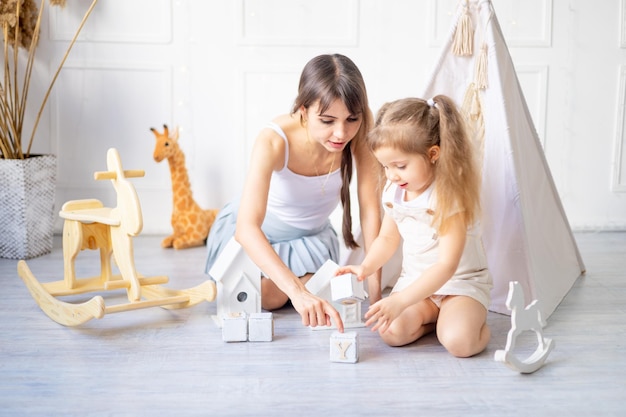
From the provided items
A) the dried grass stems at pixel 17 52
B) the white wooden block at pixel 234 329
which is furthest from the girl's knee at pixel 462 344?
the dried grass stems at pixel 17 52

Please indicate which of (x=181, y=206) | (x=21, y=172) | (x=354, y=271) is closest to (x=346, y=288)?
(x=354, y=271)

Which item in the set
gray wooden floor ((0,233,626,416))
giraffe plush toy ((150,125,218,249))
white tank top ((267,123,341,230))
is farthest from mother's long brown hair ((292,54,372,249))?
giraffe plush toy ((150,125,218,249))

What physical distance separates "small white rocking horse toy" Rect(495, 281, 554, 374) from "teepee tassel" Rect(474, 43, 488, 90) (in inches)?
28.2

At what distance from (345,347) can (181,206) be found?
1.60 metres

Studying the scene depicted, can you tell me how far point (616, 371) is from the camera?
5.68 feet

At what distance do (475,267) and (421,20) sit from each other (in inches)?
65.0

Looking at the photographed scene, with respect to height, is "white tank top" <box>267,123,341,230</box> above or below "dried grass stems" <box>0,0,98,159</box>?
below

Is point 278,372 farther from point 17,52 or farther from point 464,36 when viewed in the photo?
point 17,52

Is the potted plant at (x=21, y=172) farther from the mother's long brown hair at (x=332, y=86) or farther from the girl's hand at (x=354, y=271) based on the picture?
the girl's hand at (x=354, y=271)

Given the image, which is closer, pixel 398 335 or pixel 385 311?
pixel 385 311

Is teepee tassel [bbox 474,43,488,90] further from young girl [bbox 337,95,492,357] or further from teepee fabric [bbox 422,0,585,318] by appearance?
young girl [bbox 337,95,492,357]

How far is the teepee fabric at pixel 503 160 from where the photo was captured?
6.97ft

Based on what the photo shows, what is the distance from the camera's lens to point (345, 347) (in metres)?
1.77

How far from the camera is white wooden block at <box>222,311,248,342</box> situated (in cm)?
193
